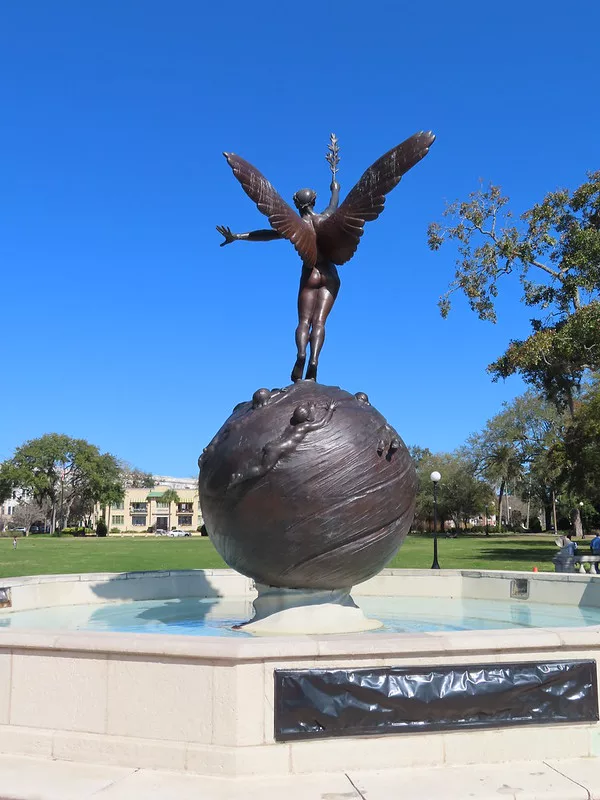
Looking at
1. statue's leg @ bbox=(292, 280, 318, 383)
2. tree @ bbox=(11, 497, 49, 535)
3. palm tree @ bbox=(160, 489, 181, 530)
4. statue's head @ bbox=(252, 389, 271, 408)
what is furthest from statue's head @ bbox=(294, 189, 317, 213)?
palm tree @ bbox=(160, 489, 181, 530)

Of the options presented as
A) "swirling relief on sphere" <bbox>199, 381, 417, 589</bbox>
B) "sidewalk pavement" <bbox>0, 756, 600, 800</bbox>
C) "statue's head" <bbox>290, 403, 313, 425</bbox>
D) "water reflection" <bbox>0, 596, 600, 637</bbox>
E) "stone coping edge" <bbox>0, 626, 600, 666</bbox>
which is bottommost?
"sidewalk pavement" <bbox>0, 756, 600, 800</bbox>

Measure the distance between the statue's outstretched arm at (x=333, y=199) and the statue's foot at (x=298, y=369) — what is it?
1820mm

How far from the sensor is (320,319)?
8930 millimetres

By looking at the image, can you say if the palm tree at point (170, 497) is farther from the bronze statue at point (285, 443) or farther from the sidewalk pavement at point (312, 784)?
the sidewalk pavement at point (312, 784)

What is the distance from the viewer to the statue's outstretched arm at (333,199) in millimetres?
9154

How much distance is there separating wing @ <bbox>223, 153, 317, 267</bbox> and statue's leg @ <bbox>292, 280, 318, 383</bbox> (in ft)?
1.87

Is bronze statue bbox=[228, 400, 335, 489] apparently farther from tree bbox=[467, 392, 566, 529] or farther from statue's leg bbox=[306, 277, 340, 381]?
tree bbox=[467, 392, 566, 529]

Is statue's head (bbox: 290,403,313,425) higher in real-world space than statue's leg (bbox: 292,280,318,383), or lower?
lower

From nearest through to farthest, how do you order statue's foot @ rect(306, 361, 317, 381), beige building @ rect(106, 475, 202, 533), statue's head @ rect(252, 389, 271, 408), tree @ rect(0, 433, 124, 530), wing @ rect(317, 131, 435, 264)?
1. statue's head @ rect(252, 389, 271, 408)
2. wing @ rect(317, 131, 435, 264)
3. statue's foot @ rect(306, 361, 317, 381)
4. tree @ rect(0, 433, 124, 530)
5. beige building @ rect(106, 475, 202, 533)

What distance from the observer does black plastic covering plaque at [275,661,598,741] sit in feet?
16.1

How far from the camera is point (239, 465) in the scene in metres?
7.04

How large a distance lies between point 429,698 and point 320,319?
4.95 meters

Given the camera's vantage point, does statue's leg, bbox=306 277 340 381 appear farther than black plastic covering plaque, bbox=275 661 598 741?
Yes

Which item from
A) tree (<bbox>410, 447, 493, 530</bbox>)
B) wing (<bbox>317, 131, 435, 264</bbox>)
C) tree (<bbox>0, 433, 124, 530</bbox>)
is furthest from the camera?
tree (<bbox>0, 433, 124, 530</bbox>)
